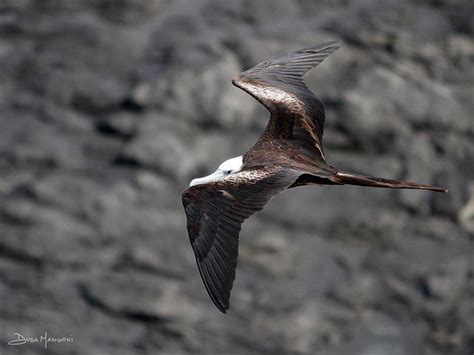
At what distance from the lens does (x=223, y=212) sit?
827 centimetres

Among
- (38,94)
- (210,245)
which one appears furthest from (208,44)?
(210,245)

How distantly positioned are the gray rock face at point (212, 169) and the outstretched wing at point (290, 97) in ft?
15.0

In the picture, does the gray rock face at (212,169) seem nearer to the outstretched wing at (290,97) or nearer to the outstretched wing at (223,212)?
the outstretched wing at (290,97)

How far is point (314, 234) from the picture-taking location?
14.8 metres

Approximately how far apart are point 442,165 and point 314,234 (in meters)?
2.04

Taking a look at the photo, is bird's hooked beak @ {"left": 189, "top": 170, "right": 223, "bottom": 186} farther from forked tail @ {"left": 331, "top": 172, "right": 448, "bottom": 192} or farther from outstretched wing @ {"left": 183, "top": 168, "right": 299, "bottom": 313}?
forked tail @ {"left": 331, "top": 172, "right": 448, "bottom": 192}

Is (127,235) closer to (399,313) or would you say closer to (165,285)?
(165,285)

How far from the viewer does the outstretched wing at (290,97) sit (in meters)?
9.45

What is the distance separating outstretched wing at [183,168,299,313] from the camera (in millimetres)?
8133

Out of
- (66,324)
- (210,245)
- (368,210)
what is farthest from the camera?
(368,210)
